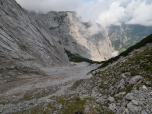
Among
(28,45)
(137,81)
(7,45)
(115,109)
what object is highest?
(28,45)

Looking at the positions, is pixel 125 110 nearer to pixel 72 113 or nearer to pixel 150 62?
pixel 72 113

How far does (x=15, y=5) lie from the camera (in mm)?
61312

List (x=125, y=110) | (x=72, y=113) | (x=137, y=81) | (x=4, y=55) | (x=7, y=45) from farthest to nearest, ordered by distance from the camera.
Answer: (x=7, y=45)
(x=4, y=55)
(x=137, y=81)
(x=72, y=113)
(x=125, y=110)

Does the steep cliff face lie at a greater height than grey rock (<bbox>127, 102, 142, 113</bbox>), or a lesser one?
greater

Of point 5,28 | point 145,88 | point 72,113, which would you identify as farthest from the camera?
point 5,28

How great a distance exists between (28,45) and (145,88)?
2318 inches

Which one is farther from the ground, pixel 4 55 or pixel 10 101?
pixel 4 55

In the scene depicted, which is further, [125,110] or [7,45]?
[7,45]

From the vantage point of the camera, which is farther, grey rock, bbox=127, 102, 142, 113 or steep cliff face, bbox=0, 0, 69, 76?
steep cliff face, bbox=0, 0, 69, 76

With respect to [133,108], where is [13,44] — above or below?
above

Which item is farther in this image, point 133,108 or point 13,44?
point 13,44

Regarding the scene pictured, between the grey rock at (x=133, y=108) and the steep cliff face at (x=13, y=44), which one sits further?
the steep cliff face at (x=13, y=44)

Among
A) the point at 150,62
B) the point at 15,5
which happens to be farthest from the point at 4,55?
the point at 15,5

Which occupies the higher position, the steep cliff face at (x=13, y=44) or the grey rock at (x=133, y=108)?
the steep cliff face at (x=13, y=44)
